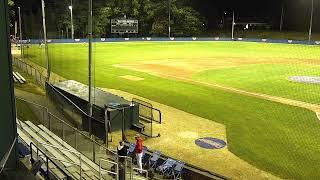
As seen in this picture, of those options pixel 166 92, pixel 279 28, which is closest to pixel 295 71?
pixel 166 92

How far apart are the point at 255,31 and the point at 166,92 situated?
74.8 meters

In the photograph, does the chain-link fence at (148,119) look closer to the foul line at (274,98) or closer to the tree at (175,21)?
the foul line at (274,98)

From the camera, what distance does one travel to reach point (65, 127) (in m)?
16.7

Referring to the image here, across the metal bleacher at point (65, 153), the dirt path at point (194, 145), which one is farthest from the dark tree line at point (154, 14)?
the metal bleacher at point (65, 153)

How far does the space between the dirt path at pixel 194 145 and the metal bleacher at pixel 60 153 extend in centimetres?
451

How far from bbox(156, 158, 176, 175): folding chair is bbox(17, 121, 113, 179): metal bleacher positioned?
2.61m

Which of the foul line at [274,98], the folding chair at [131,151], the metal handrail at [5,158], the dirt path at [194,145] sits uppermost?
the metal handrail at [5,158]

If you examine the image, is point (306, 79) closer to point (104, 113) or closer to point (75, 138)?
point (104, 113)

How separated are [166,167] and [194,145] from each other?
430cm

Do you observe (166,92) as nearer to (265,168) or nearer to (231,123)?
(231,123)

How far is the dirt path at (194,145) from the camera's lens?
51.6 ft

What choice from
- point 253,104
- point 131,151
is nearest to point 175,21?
point 253,104

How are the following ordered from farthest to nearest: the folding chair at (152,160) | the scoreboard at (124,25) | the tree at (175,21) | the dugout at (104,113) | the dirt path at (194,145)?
1. the tree at (175,21)
2. the scoreboard at (124,25)
3. the dugout at (104,113)
4. the dirt path at (194,145)
5. the folding chair at (152,160)

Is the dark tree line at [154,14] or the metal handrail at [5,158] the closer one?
the metal handrail at [5,158]
